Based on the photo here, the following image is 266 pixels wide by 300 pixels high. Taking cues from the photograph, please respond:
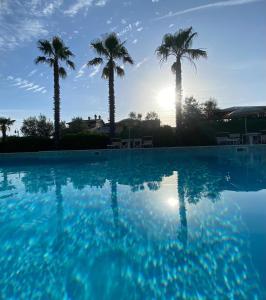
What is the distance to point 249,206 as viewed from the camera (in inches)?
195

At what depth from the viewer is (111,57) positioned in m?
21.1

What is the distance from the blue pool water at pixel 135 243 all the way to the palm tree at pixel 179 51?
46.1 feet

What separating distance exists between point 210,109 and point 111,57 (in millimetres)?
19055

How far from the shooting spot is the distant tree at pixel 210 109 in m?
33.7

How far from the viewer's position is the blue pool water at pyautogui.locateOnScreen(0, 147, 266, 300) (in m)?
2.51

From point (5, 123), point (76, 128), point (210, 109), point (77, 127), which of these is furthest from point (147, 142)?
point (5, 123)

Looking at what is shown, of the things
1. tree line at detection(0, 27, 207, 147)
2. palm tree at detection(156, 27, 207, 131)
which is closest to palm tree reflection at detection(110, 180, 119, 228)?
tree line at detection(0, 27, 207, 147)

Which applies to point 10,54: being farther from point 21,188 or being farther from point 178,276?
point 178,276

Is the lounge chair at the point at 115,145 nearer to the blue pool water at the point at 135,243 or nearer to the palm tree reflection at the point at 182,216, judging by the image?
the palm tree reflection at the point at 182,216

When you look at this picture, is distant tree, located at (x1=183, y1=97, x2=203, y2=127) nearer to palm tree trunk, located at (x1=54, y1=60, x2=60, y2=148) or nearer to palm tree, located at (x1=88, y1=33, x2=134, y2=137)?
palm tree, located at (x1=88, y1=33, x2=134, y2=137)

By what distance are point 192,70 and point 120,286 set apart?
21160mm

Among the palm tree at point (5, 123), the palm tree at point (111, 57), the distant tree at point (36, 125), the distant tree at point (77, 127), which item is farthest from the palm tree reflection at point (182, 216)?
the distant tree at point (36, 125)

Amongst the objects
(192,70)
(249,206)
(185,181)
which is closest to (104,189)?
(185,181)

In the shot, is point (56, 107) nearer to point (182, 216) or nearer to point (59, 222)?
point (59, 222)
